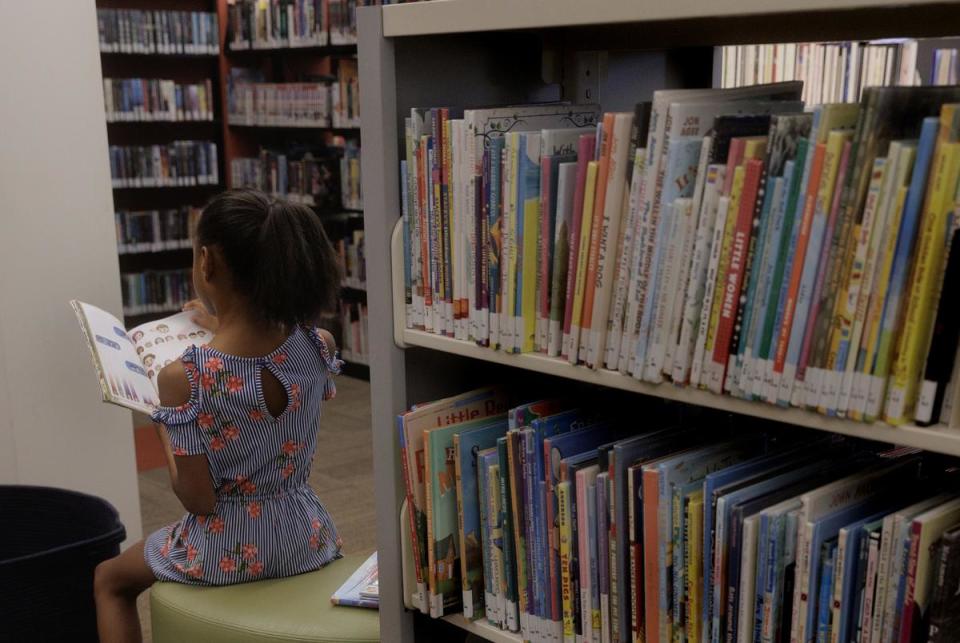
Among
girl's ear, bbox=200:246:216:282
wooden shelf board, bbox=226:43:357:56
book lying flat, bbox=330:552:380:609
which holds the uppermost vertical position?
wooden shelf board, bbox=226:43:357:56

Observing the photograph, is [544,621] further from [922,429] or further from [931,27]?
[931,27]

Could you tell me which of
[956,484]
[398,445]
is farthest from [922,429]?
[398,445]

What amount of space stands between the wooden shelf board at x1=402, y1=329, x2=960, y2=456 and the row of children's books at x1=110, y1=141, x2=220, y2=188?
16.7 feet

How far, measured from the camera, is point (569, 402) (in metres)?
1.45

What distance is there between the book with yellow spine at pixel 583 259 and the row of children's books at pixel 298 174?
15.9 feet

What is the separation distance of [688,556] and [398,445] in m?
0.51

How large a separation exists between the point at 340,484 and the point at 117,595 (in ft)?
5.98

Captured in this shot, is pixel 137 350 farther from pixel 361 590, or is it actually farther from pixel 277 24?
pixel 277 24

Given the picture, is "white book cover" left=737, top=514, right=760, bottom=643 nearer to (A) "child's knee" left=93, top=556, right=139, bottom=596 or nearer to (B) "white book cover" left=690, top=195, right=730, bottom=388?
(B) "white book cover" left=690, top=195, right=730, bottom=388

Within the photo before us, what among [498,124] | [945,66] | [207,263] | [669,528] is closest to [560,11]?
[498,124]

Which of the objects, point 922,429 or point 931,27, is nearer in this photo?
point 922,429

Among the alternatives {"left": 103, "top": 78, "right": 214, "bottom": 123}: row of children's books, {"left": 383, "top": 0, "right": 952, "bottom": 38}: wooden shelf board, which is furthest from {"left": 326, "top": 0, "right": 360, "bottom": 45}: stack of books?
{"left": 383, "top": 0, "right": 952, "bottom": 38}: wooden shelf board

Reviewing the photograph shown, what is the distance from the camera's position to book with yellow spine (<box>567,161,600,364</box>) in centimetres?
120

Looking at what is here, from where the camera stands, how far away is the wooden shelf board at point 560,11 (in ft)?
3.35
